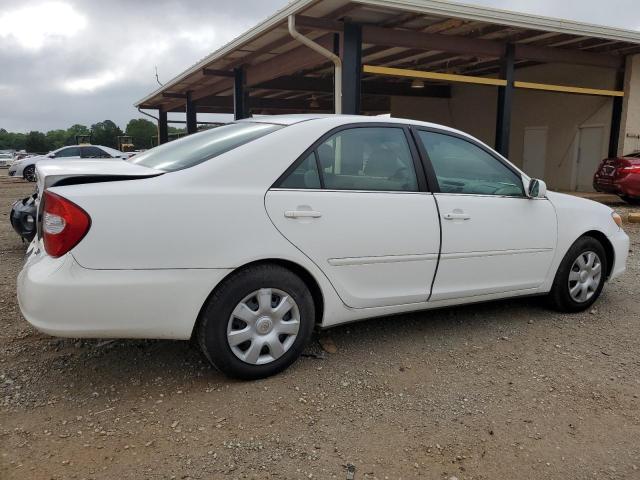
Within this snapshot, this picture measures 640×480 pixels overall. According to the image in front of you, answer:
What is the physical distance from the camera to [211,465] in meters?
2.30

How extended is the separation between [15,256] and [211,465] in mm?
4965

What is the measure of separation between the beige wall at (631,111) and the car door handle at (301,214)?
13.1m

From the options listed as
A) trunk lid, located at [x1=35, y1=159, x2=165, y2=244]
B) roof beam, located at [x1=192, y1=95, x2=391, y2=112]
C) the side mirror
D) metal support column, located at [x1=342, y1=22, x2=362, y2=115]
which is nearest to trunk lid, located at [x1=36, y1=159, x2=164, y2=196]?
trunk lid, located at [x1=35, y1=159, x2=165, y2=244]

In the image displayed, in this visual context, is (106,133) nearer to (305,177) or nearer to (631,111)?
(631,111)

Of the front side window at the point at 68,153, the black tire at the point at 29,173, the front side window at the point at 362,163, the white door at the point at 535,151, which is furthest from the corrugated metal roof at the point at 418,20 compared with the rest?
the black tire at the point at 29,173

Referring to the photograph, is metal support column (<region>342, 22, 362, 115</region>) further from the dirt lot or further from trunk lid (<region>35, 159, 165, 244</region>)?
trunk lid (<region>35, 159, 165, 244</region>)

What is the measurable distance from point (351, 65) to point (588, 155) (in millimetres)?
8968

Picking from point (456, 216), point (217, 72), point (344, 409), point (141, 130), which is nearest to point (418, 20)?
point (217, 72)

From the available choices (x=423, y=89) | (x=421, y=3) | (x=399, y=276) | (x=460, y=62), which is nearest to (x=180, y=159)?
(x=399, y=276)

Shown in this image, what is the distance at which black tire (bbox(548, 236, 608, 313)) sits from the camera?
14.0 ft

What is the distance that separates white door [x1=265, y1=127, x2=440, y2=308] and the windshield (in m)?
0.39

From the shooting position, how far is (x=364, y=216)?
3.23 m

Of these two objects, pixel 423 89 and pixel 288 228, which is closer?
pixel 288 228

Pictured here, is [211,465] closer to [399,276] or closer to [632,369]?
[399,276]
